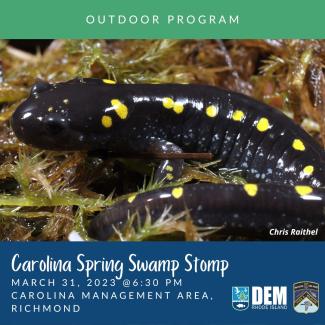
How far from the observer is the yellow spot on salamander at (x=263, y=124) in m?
2.35

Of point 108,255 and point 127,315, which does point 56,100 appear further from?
point 127,315

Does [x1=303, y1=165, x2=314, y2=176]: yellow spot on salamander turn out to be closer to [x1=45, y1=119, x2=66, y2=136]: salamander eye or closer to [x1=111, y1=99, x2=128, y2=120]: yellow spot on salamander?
[x1=111, y1=99, x2=128, y2=120]: yellow spot on salamander

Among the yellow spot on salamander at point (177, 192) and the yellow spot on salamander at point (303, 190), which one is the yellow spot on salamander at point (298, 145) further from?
the yellow spot on salamander at point (177, 192)

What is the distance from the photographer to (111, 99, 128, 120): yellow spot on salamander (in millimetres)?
2285

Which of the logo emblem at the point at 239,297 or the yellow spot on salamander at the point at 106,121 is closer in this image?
the logo emblem at the point at 239,297

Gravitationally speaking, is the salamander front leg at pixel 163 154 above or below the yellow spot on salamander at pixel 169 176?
above

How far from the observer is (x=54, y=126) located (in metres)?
2.19

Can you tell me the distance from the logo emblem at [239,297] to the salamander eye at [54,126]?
3.10ft

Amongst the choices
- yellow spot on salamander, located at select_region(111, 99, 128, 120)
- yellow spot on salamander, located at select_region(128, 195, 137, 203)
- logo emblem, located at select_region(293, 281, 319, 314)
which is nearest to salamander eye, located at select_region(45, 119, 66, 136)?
yellow spot on salamander, located at select_region(111, 99, 128, 120)
